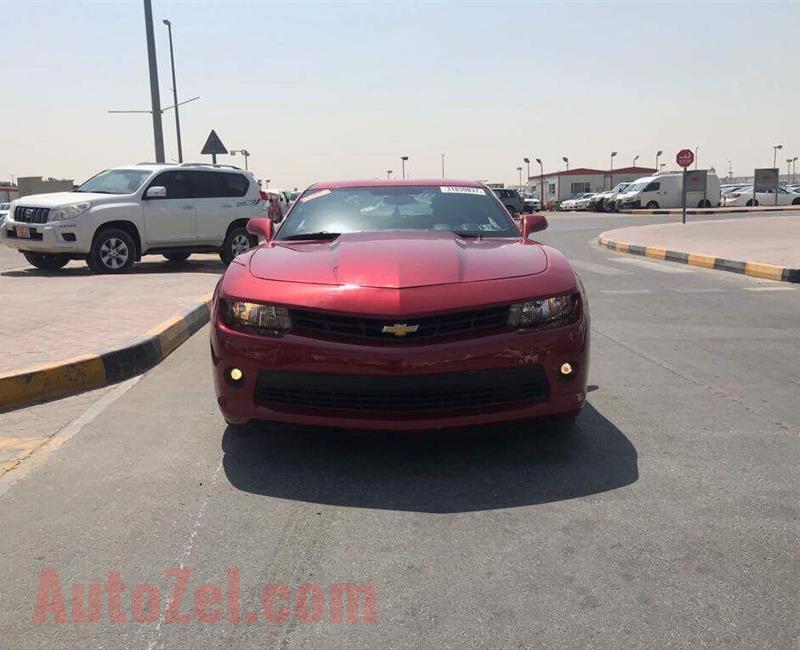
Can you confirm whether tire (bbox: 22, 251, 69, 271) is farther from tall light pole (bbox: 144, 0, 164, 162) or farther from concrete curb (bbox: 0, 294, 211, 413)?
tall light pole (bbox: 144, 0, 164, 162)

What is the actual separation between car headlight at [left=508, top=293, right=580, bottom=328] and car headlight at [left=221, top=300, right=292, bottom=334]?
1065 mm

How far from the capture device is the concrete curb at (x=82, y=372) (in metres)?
4.89

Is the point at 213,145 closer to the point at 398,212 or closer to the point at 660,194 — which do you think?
the point at 398,212

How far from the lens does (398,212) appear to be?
5.04m

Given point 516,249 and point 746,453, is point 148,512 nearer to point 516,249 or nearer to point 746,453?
point 516,249

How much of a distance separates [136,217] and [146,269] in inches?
52.5

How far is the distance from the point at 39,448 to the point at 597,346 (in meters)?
4.49

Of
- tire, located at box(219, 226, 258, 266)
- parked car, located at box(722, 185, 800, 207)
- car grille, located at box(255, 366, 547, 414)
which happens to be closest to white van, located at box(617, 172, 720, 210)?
parked car, located at box(722, 185, 800, 207)

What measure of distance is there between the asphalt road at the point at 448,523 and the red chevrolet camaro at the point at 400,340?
0.32 metres

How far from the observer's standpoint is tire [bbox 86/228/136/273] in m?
11.9

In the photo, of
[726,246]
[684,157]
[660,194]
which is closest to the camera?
[726,246]

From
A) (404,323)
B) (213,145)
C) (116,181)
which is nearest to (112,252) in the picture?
(116,181)

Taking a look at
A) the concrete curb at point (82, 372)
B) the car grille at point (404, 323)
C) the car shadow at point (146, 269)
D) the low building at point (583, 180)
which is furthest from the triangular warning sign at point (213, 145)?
the low building at point (583, 180)

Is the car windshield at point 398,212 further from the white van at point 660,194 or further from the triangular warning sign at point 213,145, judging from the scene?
the white van at point 660,194
